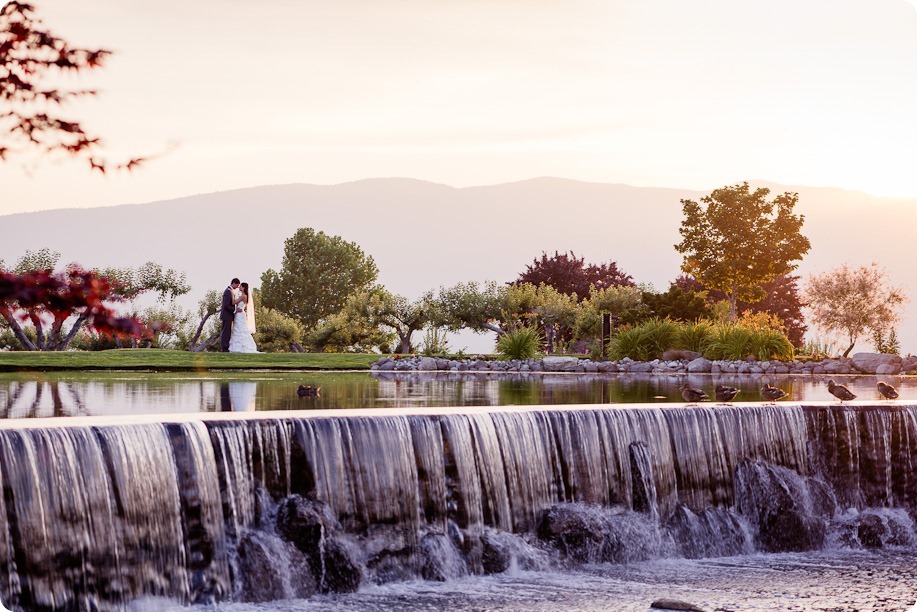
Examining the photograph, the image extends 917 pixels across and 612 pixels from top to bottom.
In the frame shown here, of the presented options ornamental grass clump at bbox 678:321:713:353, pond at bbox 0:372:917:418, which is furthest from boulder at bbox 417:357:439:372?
ornamental grass clump at bbox 678:321:713:353

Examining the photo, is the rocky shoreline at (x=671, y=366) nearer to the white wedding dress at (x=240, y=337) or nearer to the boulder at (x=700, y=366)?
the boulder at (x=700, y=366)

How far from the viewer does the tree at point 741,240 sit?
42.4 meters

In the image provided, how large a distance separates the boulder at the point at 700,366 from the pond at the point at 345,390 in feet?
3.49

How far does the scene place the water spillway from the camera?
10203 millimetres

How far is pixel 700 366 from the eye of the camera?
89.9 ft

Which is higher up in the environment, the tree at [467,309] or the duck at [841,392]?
the tree at [467,309]

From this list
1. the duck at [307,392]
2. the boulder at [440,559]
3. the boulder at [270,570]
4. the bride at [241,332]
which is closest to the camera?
the boulder at [270,570]

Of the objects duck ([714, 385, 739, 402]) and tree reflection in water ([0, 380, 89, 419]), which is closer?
tree reflection in water ([0, 380, 89, 419])

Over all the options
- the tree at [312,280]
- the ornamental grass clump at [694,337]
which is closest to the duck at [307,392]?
the ornamental grass clump at [694,337]

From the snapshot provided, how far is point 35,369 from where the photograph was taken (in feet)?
83.8

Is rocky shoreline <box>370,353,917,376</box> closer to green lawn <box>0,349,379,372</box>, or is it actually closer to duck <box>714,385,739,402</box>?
green lawn <box>0,349,379,372</box>

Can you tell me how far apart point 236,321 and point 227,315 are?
341mm

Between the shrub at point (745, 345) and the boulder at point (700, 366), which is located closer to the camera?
the boulder at point (700, 366)

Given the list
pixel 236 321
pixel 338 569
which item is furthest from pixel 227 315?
pixel 338 569
